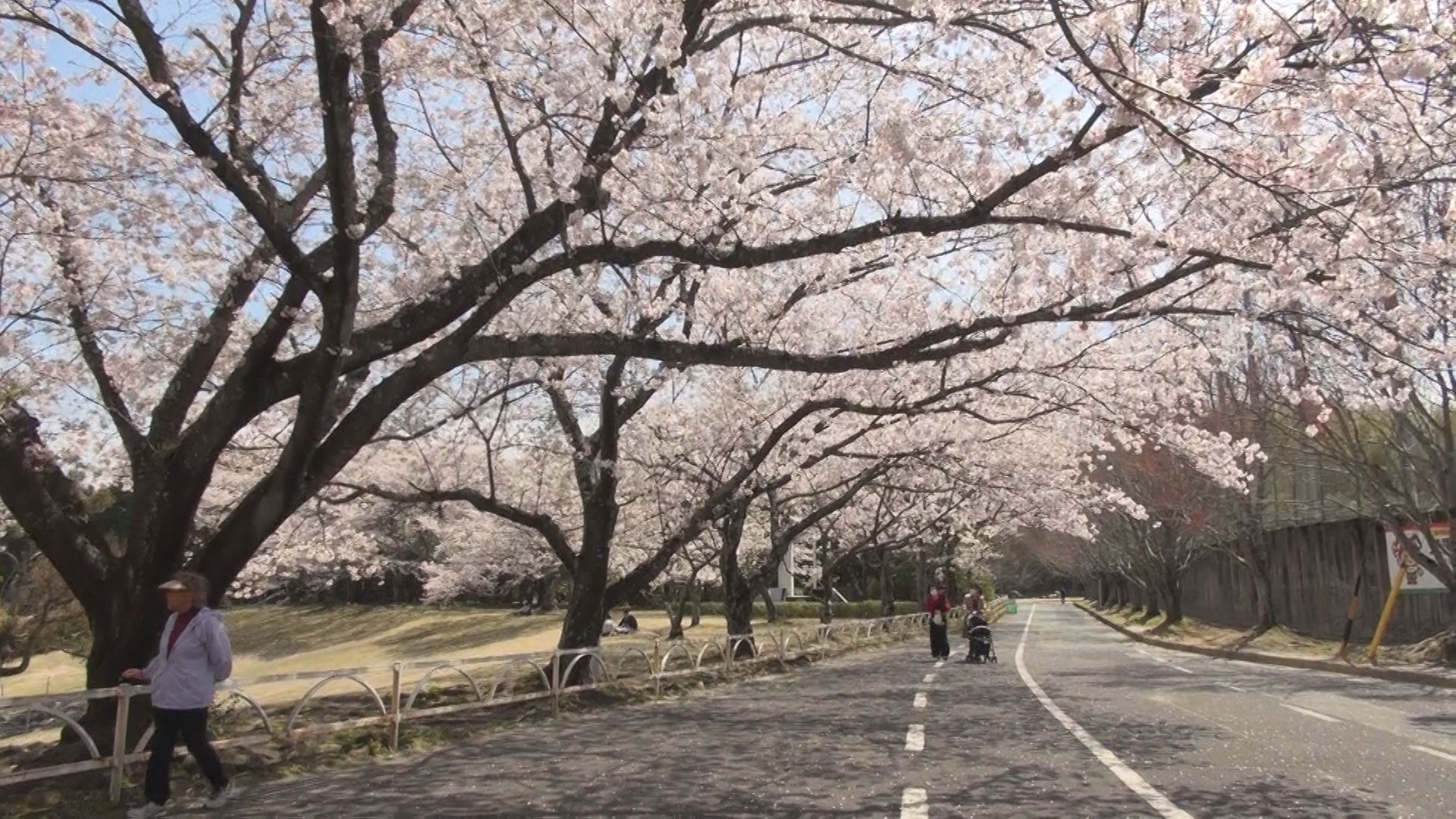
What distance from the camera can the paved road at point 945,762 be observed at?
6.54 meters

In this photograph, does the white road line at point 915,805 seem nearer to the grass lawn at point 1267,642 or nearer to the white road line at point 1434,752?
the white road line at point 1434,752

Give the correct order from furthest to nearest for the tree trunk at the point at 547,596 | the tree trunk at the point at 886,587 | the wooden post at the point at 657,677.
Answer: the tree trunk at the point at 547,596 → the tree trunk at the point at 886,587 → the wooden post at the point at 657,677

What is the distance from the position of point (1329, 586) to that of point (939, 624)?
14.0 m

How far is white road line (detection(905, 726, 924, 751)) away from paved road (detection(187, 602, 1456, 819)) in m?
0.02

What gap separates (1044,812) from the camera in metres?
6.25

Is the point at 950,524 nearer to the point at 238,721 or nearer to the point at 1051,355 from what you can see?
the point at 1051,355

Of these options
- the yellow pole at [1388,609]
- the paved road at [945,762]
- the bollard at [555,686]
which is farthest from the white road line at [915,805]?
the yellow pole at [1388,609]

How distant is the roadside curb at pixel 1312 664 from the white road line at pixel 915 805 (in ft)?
42.8

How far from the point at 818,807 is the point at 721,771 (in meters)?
1.61

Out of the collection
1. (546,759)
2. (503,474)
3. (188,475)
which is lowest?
(546,759)

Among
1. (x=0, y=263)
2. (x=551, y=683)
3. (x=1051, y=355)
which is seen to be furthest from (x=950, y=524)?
(x=0, y=263)

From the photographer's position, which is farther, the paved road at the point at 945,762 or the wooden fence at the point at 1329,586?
the wooden fence at the point at 1329,586

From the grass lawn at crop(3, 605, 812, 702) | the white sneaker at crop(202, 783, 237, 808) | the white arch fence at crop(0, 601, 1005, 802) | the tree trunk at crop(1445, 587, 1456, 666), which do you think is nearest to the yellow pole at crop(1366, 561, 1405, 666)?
the tree trunk at crop(1445, 587, 1456, 666)

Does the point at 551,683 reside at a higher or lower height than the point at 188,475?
lower
